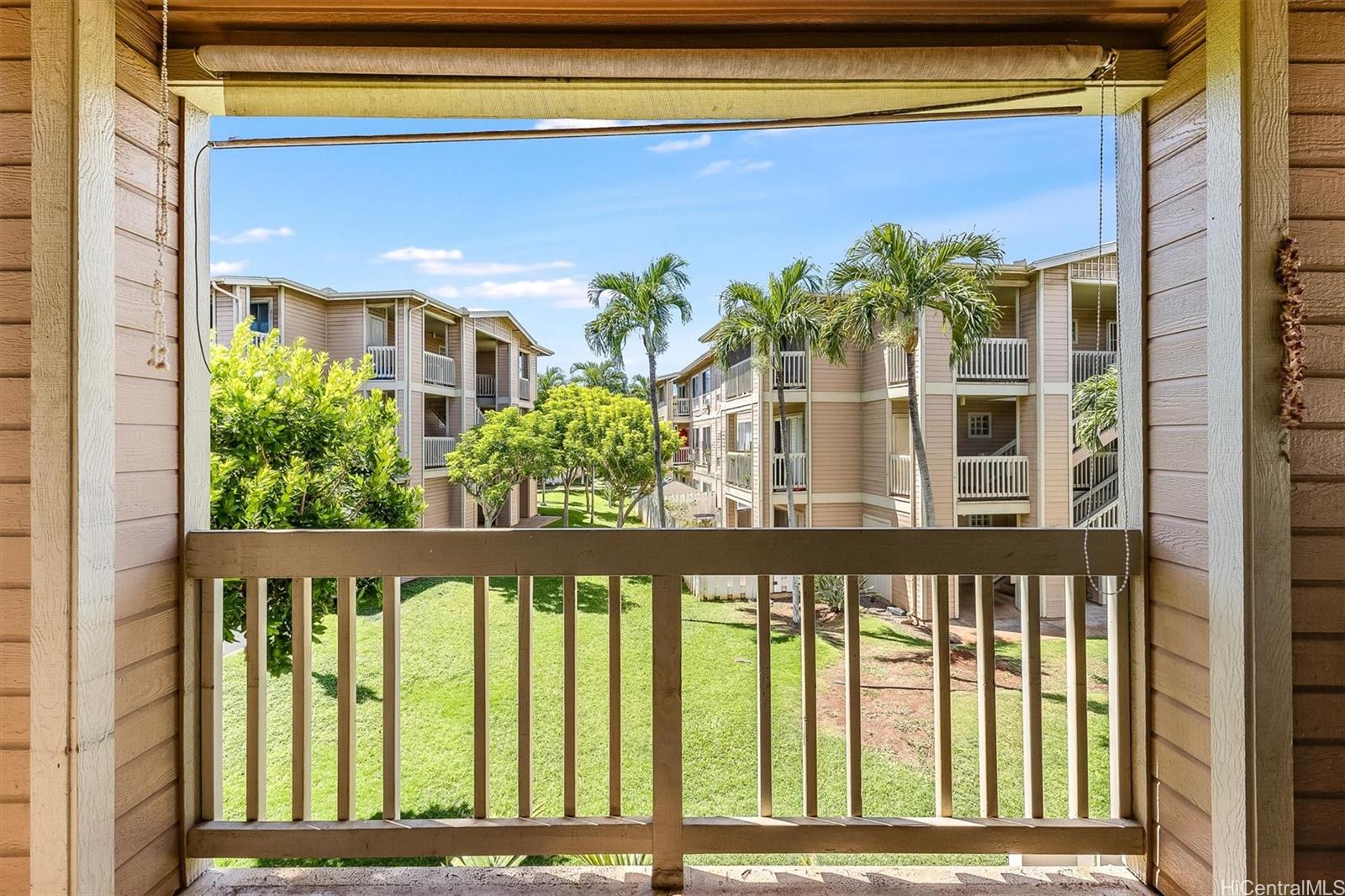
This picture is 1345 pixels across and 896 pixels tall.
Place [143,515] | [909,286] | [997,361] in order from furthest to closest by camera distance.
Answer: [997,361] < [909,286] < [143,515]

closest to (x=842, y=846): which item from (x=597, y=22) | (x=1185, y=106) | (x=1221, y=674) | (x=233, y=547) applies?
(x=1221, y=674)

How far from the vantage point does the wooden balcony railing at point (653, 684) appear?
50.4 inches

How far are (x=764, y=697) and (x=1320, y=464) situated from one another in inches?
50.1

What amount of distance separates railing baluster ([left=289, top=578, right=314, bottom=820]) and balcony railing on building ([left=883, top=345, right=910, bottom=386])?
7.47 ft

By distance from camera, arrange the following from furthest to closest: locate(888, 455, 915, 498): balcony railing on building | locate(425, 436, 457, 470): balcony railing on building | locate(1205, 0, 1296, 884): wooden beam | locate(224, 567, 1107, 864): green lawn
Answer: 1. locate(425, 436, 457, 470): balcony railing on building
2. locate(224, 567, 1107, 864): green lawn
3. locate(888, 455, 915, 498): balcony railing on building
4. locate(1205, 0, 1296, 884): wooden beam

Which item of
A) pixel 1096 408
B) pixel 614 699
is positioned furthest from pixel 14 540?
pixel 1096 408

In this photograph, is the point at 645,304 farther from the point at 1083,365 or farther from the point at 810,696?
the point at 1083,365

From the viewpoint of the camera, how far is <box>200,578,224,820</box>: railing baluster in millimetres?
1306

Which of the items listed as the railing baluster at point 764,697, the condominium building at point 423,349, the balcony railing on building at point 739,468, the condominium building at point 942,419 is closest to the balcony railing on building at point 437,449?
the condominium building at point 423,349

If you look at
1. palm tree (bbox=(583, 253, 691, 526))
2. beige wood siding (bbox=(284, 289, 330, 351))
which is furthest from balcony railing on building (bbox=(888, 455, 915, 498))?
beige wood siding (bbox=(284, 289, 330, 351))

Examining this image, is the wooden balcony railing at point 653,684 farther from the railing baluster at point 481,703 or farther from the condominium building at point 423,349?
the condominium building at point 423,349

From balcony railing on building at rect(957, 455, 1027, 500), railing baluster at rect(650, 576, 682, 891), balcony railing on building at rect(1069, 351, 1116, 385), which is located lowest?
railing baluster at rect(650, 576, 682, 891)

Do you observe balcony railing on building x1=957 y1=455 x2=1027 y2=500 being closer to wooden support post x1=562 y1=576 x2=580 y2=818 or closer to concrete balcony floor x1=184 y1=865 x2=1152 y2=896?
concrete balcony floor x1=184 y1=865 x2=1152 y2=896

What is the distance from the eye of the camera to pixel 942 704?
1.34 m
